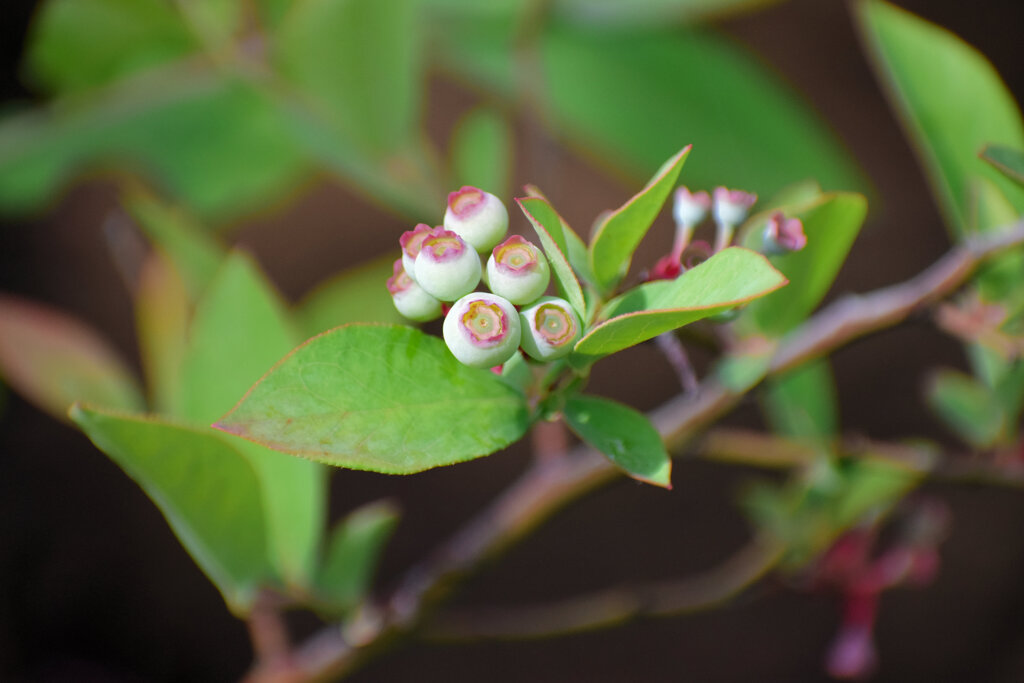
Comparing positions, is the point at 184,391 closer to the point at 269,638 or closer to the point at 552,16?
the point at 269,638

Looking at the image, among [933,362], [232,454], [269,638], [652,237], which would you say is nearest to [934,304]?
[232,454]

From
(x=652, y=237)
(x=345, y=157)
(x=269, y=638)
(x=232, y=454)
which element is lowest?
(x=652, y=237)

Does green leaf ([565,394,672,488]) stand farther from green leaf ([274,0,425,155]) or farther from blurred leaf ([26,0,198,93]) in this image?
blurred leaf ([26,0,198,93])

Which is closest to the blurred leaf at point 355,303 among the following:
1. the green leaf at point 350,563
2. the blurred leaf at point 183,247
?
the blurred leaf at point 183,247

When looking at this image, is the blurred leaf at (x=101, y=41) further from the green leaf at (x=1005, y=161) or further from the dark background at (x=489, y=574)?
the dark background at (x=489, y=574)

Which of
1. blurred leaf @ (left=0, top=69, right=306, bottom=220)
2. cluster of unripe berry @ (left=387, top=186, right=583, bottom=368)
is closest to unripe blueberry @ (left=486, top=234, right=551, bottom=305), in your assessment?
cluster of unripe berry @ (left=387, top=186, right=583, bottom=368)

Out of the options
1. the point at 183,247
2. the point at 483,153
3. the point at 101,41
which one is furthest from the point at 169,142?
the point at 483,153
